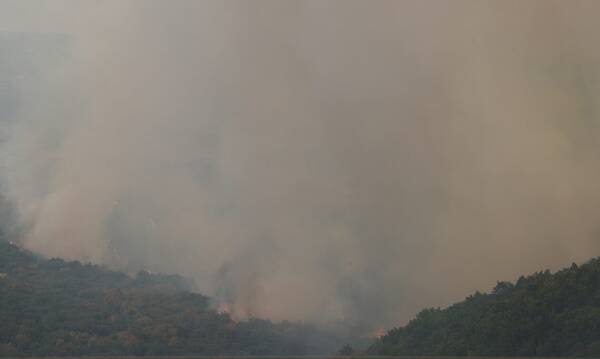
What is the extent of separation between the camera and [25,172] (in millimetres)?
64125

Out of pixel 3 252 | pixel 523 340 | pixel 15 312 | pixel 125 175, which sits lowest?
pixel 523 340

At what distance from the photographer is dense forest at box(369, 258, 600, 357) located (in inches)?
1005

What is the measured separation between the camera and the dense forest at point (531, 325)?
25531 mm

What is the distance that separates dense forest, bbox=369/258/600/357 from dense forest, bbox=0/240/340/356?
6.89 metres

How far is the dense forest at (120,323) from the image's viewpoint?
3581 cm

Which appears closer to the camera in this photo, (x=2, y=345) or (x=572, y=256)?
(x=2, y=345)

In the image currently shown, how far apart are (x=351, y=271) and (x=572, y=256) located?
34.5 ft

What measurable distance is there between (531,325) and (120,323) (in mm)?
18839

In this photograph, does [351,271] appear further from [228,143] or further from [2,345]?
[2,345]

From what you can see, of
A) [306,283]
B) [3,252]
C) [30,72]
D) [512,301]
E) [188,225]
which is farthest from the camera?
[30,72]

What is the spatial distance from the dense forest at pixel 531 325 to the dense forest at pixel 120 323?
6.89 m

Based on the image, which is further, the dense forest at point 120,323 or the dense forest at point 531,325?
the dense forest at point 120,323

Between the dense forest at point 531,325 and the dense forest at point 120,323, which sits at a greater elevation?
the dense forest at point 120,323

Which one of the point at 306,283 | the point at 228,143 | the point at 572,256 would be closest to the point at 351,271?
the point at 306,283
